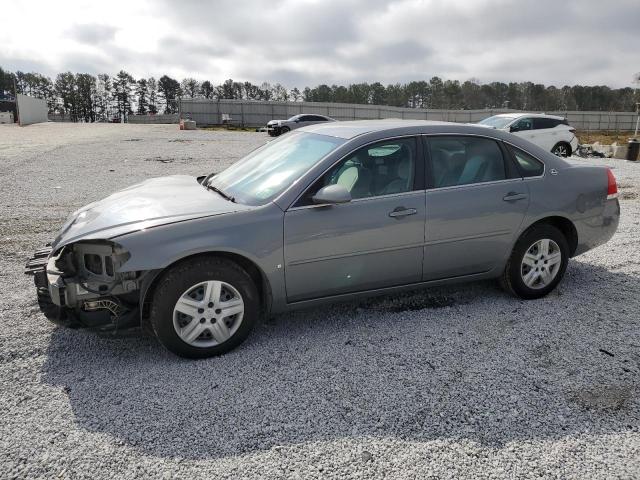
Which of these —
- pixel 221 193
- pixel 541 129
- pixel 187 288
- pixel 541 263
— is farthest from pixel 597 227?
pixel 541 129

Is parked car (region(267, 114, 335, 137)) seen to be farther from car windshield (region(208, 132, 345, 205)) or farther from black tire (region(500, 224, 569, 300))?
black tire (region(500, 224, 569, 300))

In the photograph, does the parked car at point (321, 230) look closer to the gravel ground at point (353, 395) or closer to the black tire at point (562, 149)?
the gravel ground at point (353, 395)

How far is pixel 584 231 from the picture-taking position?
4.59m

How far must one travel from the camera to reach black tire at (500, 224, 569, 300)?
4359mm

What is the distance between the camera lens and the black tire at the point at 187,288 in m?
3.23

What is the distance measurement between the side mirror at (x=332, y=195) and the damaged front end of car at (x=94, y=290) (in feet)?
4.31

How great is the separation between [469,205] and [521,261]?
0.80 m

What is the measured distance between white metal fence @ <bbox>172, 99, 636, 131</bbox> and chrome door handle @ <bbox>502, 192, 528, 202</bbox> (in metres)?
45.8

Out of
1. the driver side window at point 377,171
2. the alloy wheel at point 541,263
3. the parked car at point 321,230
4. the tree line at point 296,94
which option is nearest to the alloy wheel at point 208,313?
the parked car at point 321,230

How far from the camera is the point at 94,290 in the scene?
10.6ft

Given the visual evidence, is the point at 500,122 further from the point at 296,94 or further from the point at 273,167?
the point at 296,94

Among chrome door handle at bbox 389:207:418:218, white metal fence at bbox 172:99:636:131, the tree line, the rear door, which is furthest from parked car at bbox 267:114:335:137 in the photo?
the tree line

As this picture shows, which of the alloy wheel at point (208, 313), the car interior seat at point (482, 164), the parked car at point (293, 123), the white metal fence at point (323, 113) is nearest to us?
the alloy wheel at point (208, 313)

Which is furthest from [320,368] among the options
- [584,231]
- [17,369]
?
[584,231]
